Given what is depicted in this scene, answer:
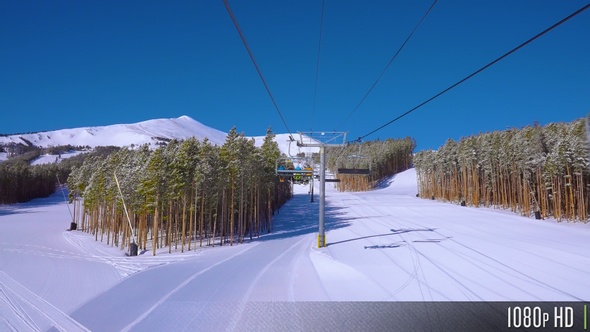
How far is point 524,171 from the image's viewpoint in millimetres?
41719

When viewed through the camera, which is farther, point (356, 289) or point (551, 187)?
point (551, 187)

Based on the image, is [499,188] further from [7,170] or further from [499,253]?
[7,170]

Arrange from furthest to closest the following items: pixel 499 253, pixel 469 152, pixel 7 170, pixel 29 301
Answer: pixel 7 170 → pixel 469 152 → pixel 499 253 → pixel 29 301

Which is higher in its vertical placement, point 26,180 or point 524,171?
point 26,180

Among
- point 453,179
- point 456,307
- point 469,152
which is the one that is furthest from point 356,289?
point 453,179

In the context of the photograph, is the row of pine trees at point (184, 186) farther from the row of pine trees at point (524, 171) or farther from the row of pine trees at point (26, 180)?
the row of pine trees at point (26, 180)

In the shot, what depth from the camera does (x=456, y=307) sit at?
9.13 meters

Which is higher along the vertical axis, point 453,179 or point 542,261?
point 453,179

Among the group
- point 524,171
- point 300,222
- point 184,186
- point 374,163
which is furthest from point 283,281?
point 374,163

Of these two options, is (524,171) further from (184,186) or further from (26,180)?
(26,180)

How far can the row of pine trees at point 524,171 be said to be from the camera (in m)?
35.8

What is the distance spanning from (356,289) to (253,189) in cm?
2727

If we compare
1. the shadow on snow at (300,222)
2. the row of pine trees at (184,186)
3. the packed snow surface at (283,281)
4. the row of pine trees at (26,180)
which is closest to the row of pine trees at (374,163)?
the shadow on snow at (300,222)

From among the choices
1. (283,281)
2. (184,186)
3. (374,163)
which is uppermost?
(374,163)
